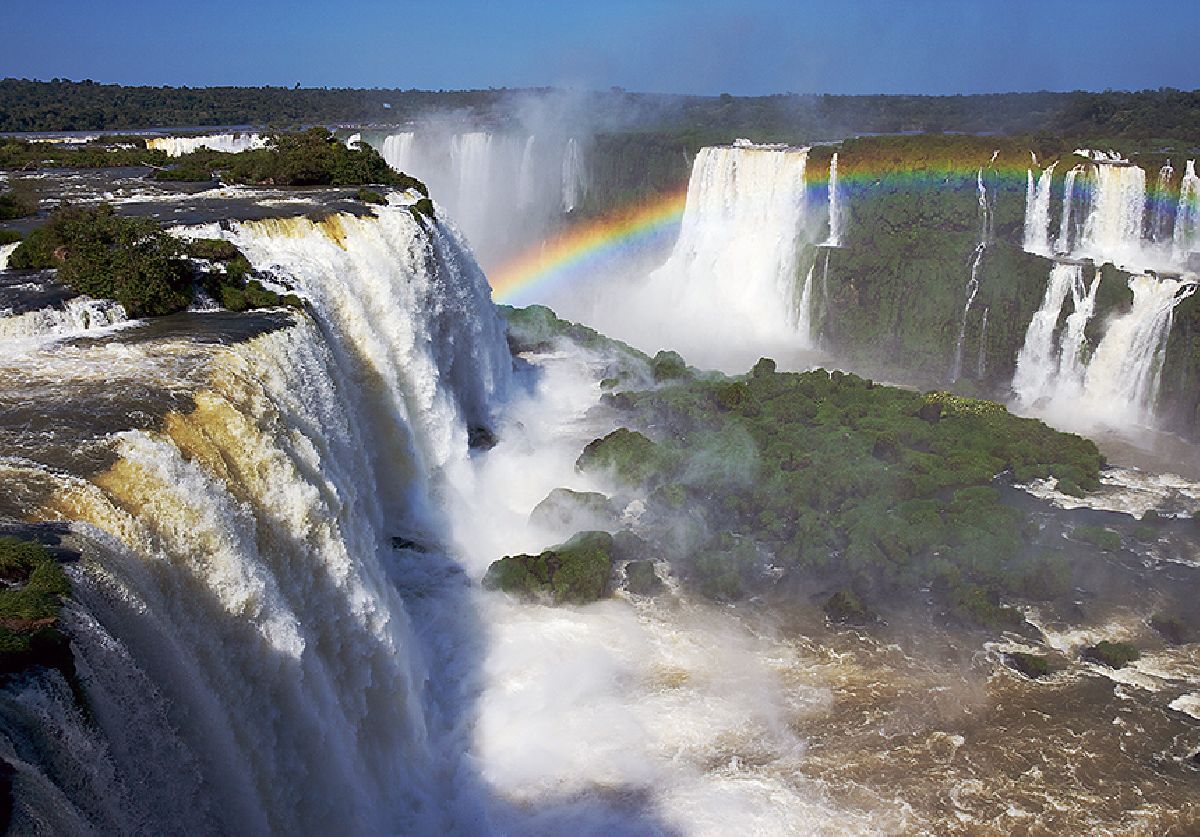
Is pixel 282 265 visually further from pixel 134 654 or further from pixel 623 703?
pixel 134 654

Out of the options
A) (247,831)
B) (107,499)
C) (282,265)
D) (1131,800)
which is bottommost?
(1131,800)

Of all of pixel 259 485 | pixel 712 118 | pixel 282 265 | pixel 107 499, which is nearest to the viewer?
pixel 107 499

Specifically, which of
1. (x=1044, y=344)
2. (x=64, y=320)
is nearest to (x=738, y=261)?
(x=1044, y=344)

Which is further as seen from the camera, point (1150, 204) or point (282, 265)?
point (1150, 204)

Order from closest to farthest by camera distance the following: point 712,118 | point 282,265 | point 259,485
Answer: point 259,485
point 282,265
point 712,118

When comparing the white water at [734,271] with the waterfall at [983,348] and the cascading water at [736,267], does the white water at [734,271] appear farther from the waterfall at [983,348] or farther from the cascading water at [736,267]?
the waterfall at [983,348]

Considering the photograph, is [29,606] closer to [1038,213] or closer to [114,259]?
[114,259]

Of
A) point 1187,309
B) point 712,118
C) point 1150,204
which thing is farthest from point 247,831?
point 712,118

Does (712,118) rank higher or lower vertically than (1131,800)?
higher
